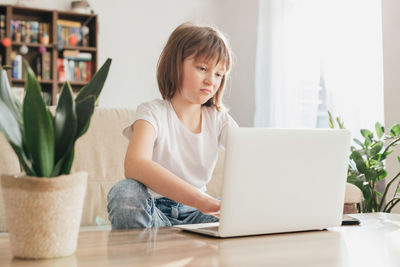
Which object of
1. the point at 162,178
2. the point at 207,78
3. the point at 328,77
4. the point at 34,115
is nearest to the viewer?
the point at 34,115

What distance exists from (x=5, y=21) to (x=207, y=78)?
345 cm

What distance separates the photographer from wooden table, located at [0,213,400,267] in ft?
2.40

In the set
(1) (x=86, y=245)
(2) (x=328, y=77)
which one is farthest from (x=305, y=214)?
(2) (x=328, y=77)

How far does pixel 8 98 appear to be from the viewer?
66 centimetres

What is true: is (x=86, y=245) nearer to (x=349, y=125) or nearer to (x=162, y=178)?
(x=162, y=178)

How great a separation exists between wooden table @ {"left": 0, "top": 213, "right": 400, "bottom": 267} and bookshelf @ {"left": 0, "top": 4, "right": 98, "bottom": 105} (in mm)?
3609

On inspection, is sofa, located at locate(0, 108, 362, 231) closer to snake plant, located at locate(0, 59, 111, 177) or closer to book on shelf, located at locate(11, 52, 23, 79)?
snake plant, located at locate(0, 59, 111, 177)

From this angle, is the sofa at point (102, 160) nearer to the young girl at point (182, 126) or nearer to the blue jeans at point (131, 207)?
the young girl at point (182, 126)

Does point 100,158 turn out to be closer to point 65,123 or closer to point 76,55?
point 65,123

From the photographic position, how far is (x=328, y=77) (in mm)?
3592

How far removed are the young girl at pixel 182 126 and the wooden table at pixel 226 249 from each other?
21cm

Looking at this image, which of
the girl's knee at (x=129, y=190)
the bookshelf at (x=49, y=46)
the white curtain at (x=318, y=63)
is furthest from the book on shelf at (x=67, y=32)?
the girl's knee at (x=129, y=190)

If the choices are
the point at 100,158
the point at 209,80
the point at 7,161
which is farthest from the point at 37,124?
the point at 100,158

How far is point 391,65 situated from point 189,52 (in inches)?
Answer: 74.6
